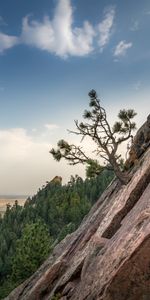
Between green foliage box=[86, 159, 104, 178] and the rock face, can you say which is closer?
the rock face

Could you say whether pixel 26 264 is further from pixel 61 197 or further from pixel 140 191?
pixel 61 197

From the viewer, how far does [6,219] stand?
181m

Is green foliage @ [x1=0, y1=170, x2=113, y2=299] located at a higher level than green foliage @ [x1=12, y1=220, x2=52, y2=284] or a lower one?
higher

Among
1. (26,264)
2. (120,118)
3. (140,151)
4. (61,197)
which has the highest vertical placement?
(61,197)

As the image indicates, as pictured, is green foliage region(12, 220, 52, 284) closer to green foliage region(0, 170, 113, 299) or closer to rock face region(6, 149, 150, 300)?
green foliage region(0, 170, 113, 299)

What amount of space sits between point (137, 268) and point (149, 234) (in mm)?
1814

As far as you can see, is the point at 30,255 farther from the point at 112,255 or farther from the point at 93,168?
the point at 112,255

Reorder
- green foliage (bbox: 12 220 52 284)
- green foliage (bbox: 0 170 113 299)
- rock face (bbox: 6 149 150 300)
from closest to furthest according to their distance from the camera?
rock face (bbox: 6 149 150 300)
green foliage (bbox: 12 220 52 284)
green foliage (bbox: 0 170 113 299)

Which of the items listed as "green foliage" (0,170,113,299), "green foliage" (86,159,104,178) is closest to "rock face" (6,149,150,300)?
"green foliage" (86,159,104,178)

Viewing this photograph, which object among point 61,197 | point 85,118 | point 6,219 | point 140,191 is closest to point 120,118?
point 85,118

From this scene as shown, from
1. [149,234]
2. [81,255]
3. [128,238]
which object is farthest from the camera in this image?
[81,255]

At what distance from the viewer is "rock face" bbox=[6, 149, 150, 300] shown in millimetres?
17609

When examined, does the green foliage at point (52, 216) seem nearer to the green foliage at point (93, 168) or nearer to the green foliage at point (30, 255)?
the green foliage at point (30, 255)

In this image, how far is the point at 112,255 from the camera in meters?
19.2
